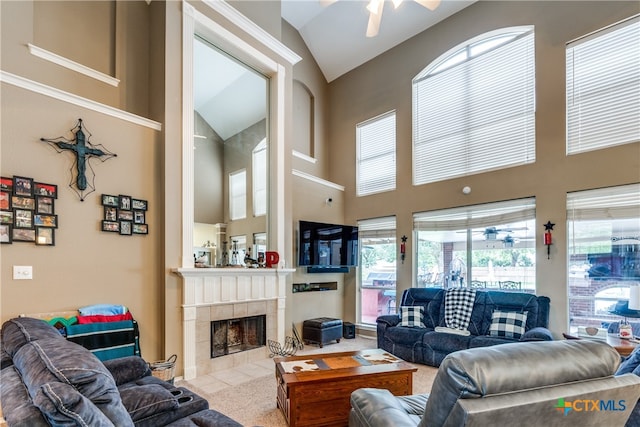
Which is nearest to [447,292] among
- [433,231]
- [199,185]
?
[433,231]

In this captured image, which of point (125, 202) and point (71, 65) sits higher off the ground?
point (71, 65)

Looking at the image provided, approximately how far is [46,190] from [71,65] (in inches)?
61.3

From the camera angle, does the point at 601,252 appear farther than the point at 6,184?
Yes

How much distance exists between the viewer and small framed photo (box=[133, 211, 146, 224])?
4027 mm

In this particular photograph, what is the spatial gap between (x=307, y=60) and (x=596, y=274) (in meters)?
6.22

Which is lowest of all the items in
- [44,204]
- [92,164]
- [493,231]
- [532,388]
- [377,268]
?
[377,268]

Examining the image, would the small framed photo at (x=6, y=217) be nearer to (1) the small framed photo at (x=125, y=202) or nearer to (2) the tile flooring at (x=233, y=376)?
(1) the small framed photo at (x=125, y=202)

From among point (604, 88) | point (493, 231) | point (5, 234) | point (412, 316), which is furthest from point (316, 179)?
point (5, 234)

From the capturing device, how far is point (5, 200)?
3.13 meters

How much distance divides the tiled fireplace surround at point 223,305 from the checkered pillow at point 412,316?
1813 millimetres

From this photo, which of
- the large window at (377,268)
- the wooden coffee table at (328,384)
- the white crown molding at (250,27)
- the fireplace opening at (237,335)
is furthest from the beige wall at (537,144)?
the wooden coffee table at (328,384)

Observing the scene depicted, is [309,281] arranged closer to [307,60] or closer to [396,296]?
[396,296]

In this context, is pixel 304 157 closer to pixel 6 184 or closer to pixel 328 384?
pixel 6 184

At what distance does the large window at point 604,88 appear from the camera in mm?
4309
